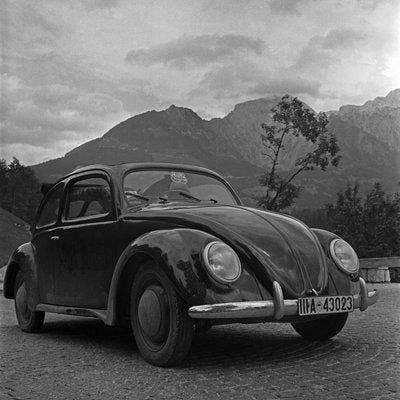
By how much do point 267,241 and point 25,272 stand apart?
2.94 meters

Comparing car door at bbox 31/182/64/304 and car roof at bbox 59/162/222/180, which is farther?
car door at bbox 31/182/64/304

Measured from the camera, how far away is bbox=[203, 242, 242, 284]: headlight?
11.8 feet

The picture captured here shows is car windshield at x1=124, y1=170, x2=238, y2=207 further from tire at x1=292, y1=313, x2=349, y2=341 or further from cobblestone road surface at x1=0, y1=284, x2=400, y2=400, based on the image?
tire at x1=292, y1=313, x2=349, y2=341

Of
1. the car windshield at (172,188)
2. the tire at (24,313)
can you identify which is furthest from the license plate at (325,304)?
the tire at (24,313)

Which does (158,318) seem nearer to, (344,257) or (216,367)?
(216,367)

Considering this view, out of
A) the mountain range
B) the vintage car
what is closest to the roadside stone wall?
the vintage car

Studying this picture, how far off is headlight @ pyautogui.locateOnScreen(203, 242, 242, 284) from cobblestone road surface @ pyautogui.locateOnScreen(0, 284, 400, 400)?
59 cm

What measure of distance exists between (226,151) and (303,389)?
97.8 metres

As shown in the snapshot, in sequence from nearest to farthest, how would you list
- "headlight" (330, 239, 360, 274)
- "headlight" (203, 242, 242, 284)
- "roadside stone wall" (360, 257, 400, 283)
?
"headlight" (203, 242, 242, 284)
"headlight" (330, 239, 360, 274)
"roadside stone wall" (360, 257, 400, 283)

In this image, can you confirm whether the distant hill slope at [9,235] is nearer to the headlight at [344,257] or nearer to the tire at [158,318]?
the tire at [158,318]

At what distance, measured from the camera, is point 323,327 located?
15.5 ft

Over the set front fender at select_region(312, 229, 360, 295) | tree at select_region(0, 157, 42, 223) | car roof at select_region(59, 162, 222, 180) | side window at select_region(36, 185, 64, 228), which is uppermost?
tree at select_region(0, 157, 42, 223)

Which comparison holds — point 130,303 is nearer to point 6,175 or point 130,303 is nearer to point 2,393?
point 2,393

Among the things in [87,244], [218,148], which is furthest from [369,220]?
[218,148]
